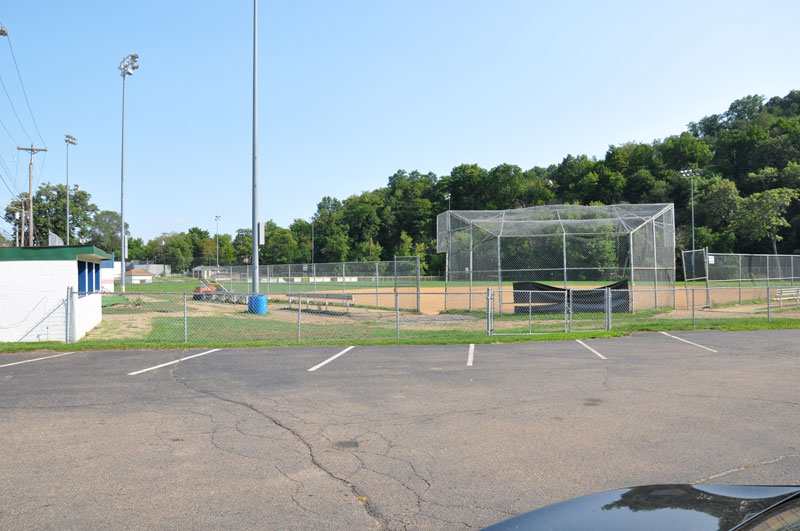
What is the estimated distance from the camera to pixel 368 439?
5945 millimetres

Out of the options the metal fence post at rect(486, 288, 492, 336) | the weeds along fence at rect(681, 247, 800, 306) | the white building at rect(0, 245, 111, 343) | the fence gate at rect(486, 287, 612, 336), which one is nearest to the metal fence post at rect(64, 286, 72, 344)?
the white building at rect(0, 245, 111, 343)

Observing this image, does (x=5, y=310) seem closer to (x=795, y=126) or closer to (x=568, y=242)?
(x=568, y=242)

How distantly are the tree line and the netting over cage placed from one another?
4832cm

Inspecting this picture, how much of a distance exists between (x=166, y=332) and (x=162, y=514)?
1469 cm

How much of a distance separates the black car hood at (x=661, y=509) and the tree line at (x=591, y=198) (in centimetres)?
7156

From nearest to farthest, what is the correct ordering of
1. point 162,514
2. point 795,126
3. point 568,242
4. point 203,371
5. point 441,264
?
point 162,514
point 203,371
point 568,242
point 441,264
point 795,126

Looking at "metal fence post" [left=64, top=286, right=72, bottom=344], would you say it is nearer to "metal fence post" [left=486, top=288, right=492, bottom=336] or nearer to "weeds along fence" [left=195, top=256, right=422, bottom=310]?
"metal fence post" [left=486, top=288, right=492, bottom=336]

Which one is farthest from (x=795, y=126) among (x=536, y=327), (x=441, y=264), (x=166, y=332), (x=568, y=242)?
(x=166, y=332)

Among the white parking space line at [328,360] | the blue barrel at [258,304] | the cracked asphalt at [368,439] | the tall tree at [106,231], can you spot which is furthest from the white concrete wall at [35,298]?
the tall tree at [106,231]

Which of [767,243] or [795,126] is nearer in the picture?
[767,243]

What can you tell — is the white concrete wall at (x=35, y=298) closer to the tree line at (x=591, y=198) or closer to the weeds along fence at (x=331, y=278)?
the weeds along fence at (x=331, y=278)

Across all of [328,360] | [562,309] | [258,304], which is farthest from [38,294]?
[562,309]

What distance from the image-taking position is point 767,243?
71312mm

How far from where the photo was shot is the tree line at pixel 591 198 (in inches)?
2901
